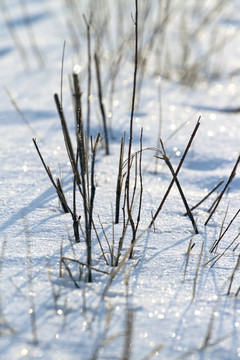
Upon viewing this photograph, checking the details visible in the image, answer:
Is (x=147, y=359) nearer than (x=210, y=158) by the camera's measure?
Yes

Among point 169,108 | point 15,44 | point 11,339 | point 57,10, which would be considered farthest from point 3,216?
point 57,10

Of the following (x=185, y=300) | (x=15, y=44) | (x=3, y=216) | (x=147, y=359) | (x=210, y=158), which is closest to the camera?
(x=147, y=359)

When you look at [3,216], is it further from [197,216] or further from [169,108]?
[169,108]

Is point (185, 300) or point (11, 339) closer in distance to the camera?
point (11, 339)

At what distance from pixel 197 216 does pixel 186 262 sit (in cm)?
31

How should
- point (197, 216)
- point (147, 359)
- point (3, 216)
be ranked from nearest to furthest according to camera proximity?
point (147, 359) → point (3, 216) → point (197, 216)

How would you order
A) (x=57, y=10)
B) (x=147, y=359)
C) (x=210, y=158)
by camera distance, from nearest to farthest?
(x=147, y=359), (x=210, y=158), (x=57, y=10)

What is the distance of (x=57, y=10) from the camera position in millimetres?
3760

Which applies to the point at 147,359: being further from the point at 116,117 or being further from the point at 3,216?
the point at 116,117

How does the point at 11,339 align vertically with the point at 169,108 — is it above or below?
below

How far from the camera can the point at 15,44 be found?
117 inches

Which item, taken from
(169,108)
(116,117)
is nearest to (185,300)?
(116,117)

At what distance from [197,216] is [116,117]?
0.84m

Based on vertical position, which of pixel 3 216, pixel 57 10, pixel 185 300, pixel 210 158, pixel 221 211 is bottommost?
pixel 185 300
